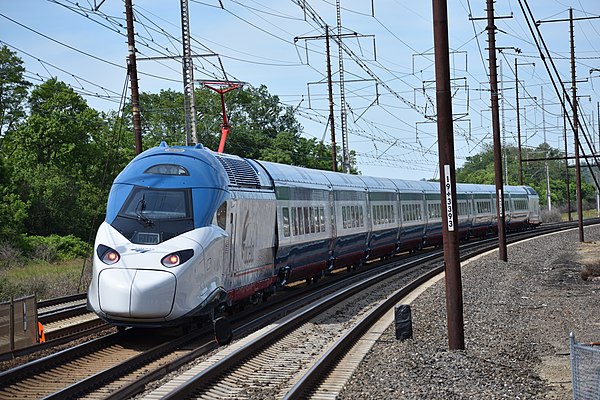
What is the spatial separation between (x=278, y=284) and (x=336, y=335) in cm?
491

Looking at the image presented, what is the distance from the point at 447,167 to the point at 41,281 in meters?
15.6

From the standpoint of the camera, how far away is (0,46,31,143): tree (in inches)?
2181

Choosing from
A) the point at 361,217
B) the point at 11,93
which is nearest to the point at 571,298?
the point at 361,217

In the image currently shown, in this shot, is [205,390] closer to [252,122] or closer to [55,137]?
[55,137]

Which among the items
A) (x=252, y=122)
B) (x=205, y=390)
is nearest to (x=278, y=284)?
(x=205, y=390)

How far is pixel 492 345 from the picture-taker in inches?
576

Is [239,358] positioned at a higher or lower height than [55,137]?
lower

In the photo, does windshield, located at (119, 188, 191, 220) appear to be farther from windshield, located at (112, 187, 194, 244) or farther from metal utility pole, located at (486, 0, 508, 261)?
metal utility pole, located at (486, 0, 508, 261)

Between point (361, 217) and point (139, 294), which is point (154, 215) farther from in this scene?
point (361, 217)

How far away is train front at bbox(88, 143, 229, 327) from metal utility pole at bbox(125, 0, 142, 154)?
9.28 m

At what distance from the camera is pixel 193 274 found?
13.9 meters

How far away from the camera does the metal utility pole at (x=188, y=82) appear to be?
2536cm

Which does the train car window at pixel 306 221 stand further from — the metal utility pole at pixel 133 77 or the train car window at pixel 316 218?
the metal utility pole at pixel 133 77

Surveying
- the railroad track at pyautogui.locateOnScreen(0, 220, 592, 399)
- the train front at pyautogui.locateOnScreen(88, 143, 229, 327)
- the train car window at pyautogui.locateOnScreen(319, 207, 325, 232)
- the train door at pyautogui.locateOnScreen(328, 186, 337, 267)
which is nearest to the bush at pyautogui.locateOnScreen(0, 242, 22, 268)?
the train door at pyautogui.locateOnScreen(328, 186, 337, 267)
